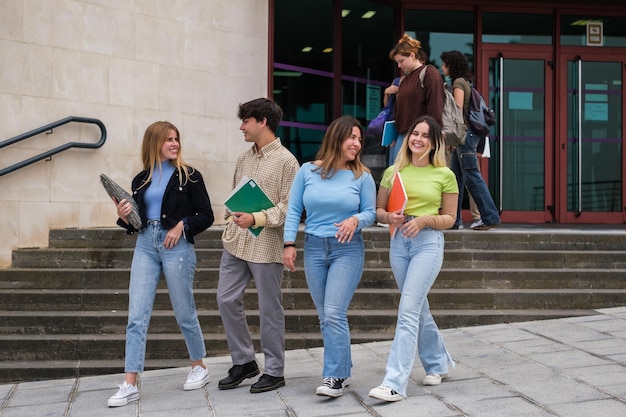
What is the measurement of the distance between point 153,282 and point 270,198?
958 millimetres

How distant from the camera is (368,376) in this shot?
616 centimetres

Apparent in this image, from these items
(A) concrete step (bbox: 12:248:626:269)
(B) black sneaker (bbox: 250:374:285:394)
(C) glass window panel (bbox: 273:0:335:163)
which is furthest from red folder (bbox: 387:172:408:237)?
(C) glass window panel (bbox: 273:0:335:163)

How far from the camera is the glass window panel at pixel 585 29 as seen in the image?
43.6 ft

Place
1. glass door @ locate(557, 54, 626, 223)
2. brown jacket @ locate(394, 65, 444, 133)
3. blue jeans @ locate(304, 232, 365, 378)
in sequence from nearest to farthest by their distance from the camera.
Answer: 1. blue jeans @ locate(304, 232, 365, 378)
2. brown jacket @ locate(394, 65, 444, 133)
3. glass door @ locate(557, 54, 626, 223)

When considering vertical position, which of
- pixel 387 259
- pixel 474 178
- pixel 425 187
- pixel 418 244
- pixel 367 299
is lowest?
pixel 367 299

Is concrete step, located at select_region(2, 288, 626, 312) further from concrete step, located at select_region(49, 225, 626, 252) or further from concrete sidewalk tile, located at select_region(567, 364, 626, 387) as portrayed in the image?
concrete sidewalk tile, located at select_region(567, 364, 626, 387)

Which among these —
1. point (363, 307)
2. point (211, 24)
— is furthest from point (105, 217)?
point (363, 307)

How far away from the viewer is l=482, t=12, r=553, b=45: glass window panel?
43.0 feet

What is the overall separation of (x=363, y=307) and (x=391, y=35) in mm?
6107

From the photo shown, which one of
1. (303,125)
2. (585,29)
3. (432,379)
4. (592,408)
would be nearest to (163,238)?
(432,379)

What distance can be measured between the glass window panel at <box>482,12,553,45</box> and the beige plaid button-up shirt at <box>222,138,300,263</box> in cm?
786

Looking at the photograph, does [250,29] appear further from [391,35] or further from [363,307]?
[363,307]

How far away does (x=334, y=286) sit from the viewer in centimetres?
553

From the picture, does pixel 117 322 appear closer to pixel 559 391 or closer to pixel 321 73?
pixel 559 391
